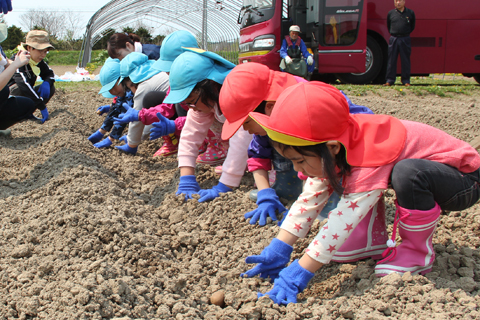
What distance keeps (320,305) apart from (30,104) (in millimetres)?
4179

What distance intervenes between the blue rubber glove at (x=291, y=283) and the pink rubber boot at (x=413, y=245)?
0.33 metres

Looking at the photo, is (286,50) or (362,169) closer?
(362,169)

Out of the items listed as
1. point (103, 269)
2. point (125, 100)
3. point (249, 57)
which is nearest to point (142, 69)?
point (125, 100)

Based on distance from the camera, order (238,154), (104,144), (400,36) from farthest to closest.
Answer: (400,36) → (104,144) → (238,154)

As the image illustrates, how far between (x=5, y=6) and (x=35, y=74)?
194cm

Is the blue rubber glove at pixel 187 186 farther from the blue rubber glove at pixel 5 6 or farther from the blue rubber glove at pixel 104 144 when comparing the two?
the blue rubber glove at pixel 5 6

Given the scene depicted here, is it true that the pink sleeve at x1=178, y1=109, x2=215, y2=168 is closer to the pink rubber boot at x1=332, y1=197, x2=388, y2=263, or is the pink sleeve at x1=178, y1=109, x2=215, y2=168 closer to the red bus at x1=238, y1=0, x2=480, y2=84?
the pink rubber boot at x1=332, y1=197, x2=388, y2=263

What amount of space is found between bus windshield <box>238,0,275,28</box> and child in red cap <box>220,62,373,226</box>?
17.8ft

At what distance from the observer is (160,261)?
6.06 ft

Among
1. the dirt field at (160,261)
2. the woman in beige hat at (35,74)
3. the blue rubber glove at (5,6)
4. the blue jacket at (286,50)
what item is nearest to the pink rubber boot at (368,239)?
the dirt field at (160,261)

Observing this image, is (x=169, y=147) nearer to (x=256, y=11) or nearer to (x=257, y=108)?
(x=257, y=108)

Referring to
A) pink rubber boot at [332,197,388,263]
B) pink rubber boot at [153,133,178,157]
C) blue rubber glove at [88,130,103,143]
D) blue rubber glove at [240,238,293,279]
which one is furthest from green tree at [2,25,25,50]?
pink rubber boot at [332,197,388,263]

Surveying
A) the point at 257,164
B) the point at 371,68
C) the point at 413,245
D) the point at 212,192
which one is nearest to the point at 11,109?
the point at 212,192

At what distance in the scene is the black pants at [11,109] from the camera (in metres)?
4.24
